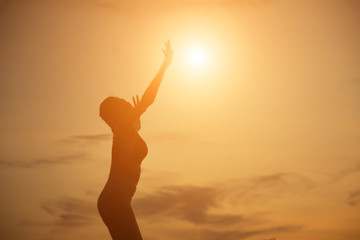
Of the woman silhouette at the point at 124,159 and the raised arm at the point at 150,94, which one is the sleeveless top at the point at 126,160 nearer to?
the woman silhouette at the point at 124,159

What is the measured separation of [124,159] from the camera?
862cm

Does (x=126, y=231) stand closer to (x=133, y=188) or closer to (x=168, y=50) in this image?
(x=133, y=188)

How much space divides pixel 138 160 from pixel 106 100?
3.63 ft

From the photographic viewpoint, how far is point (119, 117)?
350 inches

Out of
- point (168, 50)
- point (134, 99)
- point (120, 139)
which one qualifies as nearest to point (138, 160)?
point (120, 139)

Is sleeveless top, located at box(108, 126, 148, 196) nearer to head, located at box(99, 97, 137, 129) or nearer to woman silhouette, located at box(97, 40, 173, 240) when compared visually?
woman silhouette, located at box(97, 40, 173, 240)

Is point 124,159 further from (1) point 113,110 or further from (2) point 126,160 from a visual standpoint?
(1) point 113,110

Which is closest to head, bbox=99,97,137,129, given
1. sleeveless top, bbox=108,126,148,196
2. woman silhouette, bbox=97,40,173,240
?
woman silhouette, bbox=97,40,173,240

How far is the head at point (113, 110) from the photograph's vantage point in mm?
8906

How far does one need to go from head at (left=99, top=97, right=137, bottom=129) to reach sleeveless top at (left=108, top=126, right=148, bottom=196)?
0.24m

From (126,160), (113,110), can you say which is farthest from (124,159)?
(113,110)

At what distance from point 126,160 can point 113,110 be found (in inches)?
34.0

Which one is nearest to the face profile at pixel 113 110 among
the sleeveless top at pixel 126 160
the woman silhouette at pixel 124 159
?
the woman silhouette at pixel 124 159

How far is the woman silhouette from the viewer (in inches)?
327
